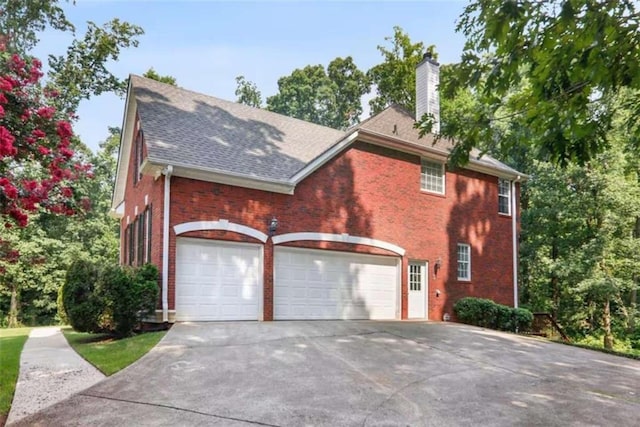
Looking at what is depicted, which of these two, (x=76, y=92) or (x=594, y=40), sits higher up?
(x=76, y=92)

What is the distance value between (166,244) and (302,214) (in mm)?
3949

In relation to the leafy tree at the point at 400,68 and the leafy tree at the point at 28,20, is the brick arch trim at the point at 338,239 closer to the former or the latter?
the leafy tree at the point at 28,20

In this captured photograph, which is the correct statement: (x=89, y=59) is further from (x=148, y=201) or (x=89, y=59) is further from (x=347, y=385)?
(x=347, y=385)

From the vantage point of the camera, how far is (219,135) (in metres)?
14.1

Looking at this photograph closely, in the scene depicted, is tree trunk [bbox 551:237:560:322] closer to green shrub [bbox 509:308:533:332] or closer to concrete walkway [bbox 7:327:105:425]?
A: green shrub [bbox 509:308:533:332]

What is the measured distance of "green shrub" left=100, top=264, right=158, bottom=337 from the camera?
10.3 meters

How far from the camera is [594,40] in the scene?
4375 millimetres

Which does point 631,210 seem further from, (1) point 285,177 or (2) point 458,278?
(1) point 285,177

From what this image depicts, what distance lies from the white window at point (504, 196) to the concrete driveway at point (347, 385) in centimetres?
886

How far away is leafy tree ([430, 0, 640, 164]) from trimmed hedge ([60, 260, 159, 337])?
7.80 m

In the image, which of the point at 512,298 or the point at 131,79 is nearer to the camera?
the point at 131,79

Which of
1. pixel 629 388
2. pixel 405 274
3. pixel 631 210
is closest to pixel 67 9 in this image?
pixel 405 274

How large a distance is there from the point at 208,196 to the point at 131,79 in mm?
5960

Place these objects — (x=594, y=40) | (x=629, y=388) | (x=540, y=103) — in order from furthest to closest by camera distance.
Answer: (x=629, y=388), (x=540, y=103), (x=594, y=40)
